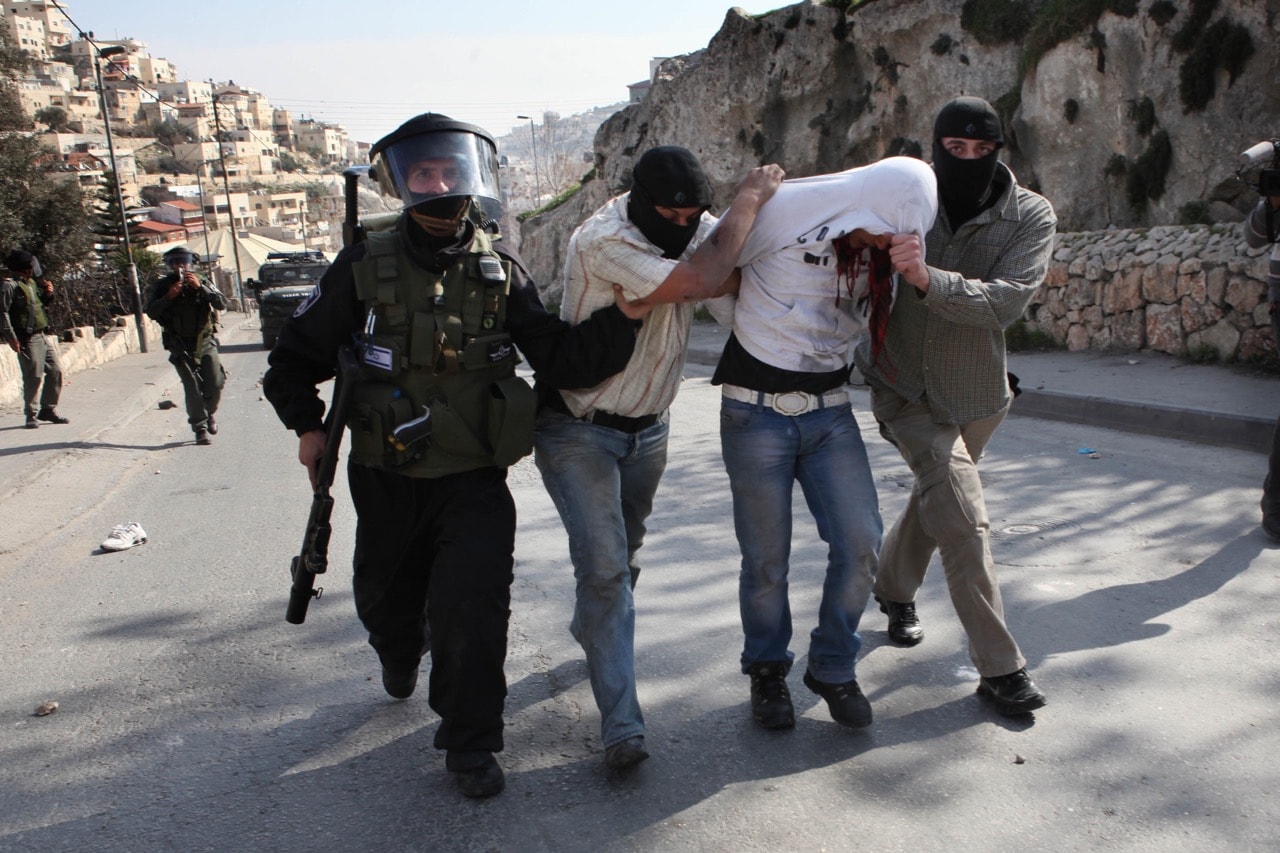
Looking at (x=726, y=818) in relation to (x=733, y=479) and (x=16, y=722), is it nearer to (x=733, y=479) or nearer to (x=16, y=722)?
(x=733, y=479)

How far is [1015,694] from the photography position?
332 centimetres

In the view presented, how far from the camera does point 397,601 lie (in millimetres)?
3379

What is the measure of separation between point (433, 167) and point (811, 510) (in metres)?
1.48

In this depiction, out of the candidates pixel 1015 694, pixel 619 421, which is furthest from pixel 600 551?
pixel 1015 694

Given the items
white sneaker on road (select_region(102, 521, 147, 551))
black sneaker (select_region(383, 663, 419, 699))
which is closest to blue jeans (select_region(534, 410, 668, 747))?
black sneaker (select_region(383, 663, 419, 699))

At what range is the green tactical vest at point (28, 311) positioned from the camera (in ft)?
35.1

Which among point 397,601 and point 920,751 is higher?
point 397,601

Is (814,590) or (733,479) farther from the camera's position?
(814,590)

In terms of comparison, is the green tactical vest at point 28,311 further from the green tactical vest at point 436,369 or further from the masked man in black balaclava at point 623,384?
the masked man in black balaclava at point 623,384

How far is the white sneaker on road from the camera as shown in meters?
6.33

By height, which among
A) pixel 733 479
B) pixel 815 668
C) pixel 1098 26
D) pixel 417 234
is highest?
pixel 1098 26

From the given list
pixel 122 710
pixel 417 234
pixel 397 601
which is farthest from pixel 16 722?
pixel 417 234

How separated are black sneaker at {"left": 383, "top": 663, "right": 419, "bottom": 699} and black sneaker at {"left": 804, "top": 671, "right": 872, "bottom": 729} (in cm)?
130

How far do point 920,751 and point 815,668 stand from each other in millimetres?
385
